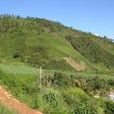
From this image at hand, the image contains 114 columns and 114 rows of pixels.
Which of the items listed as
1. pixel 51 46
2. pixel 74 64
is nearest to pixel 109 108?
pixel 74 64

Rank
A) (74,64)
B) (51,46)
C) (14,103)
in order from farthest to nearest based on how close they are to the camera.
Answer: (51,46)
(74,64)
(14,103)

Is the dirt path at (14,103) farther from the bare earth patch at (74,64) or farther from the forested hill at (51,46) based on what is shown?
the bare earth patch at (74,64)

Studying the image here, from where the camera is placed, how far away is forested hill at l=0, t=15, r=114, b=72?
110 m

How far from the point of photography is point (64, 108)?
763 inches

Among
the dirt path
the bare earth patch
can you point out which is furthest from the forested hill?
the dirt path

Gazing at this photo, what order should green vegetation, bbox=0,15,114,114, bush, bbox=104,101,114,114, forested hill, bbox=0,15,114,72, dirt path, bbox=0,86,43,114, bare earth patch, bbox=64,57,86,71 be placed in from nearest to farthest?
dirt path, bbox=0,86,43,114 < bush, bbox=104,101,114,114 < green vegetation, bbox=0,15,114,114 < forested hill, bbox=0,15,114,72 < bare earth patch, bbox=64,57,86,71

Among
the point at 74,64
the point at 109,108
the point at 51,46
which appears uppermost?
the point at 51,46

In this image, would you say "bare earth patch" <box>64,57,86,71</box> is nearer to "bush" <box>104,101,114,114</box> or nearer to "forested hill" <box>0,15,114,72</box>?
"forested hill" <box>0,15,114,72</box>

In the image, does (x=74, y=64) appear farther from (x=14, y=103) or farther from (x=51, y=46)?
(x=14, y=103)

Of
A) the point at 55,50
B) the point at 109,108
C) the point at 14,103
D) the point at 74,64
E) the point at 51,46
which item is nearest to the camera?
the point at 14,103

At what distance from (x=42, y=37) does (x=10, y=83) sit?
335 feet

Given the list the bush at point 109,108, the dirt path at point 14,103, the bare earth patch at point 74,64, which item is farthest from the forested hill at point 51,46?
the dirt path at point 14,103

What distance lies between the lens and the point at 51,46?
119 m

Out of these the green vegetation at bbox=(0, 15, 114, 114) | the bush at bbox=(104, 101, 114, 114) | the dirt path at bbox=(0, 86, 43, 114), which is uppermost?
the green vegetation at bbox=(0, 15, 114, 114)
